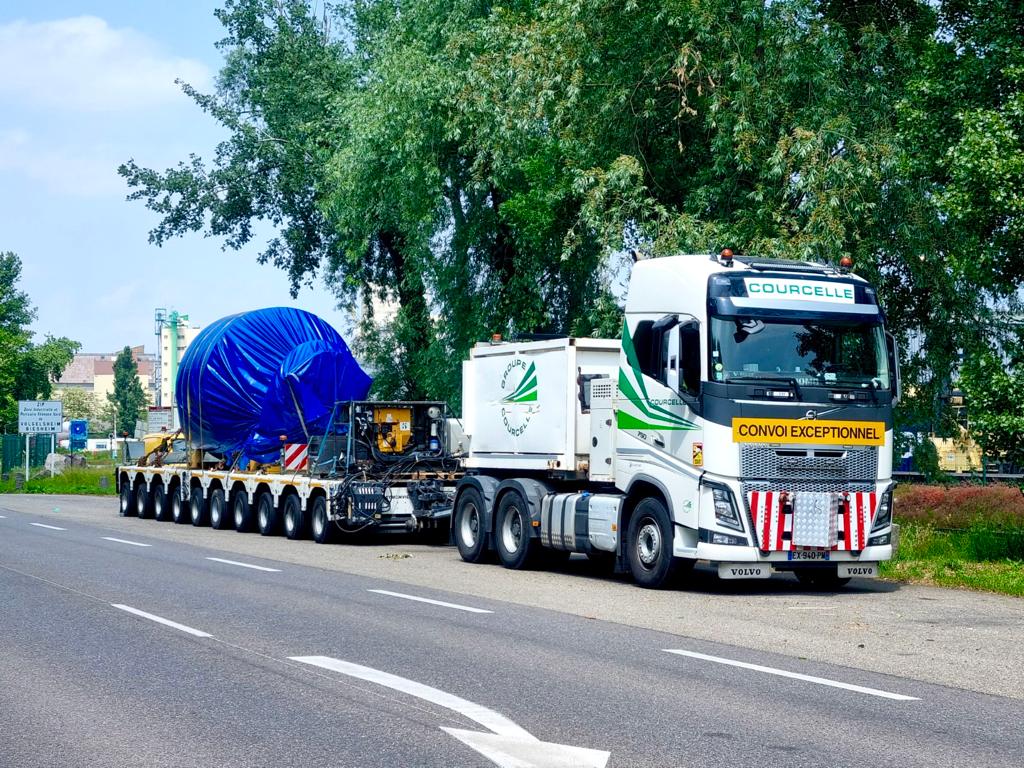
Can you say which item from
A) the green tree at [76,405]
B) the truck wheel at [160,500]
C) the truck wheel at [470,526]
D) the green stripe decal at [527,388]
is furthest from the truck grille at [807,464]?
the green tree at [76,405]

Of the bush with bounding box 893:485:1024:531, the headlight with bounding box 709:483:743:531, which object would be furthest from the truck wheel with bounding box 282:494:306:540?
the headlight with bounding box 709:483:743:531

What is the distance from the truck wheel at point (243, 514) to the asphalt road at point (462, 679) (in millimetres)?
11742

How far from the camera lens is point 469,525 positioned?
21281 mm

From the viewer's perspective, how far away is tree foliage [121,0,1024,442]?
20797 mm

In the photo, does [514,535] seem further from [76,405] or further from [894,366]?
[76,405]

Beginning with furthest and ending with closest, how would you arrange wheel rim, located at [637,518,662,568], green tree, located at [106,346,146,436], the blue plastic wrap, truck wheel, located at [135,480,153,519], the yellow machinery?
green tree, located at [106,346,146,436], truck wheel, located at [135,480,153,519], the blue plastic wrap, the yellow machinery, wheel rim, located at [637,518,662,568]

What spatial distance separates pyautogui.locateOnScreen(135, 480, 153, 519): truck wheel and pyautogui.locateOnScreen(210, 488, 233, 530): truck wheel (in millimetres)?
5104

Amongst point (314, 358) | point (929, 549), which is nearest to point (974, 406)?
point (929, 549)

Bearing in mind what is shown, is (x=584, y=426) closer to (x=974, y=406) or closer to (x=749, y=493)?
(x=749, y=493)

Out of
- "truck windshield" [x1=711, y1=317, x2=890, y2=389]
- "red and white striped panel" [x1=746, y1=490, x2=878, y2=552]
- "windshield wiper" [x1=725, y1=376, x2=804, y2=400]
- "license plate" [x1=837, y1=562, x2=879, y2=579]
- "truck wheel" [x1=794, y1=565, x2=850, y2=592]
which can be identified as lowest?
"truck wheel" [x1=794, y1=565, x2=850, y2=592]

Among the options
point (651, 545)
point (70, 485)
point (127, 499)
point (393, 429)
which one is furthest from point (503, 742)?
point (70, 485)

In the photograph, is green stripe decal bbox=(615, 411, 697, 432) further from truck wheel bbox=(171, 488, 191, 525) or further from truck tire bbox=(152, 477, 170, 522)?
truck tire bbox=(152, 477, 170, 522)

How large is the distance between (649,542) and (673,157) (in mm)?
11309

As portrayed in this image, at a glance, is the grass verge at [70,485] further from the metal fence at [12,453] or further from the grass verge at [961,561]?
the grass verge at [961,561]
